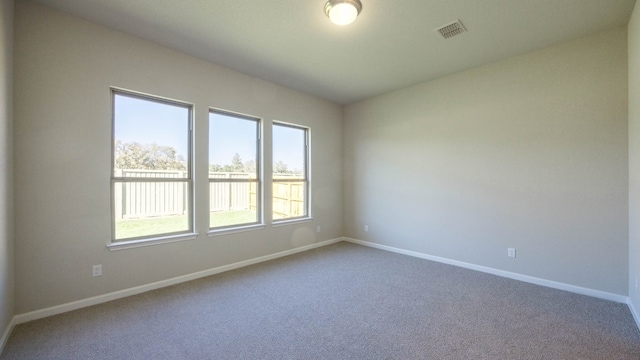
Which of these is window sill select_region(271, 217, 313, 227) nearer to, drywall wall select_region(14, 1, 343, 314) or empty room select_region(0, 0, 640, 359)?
empty room select_region(0, 0, 640, 359)

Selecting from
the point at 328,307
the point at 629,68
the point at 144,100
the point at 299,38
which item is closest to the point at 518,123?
the point at 629,68

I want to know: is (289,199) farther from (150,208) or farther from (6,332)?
(6,332)

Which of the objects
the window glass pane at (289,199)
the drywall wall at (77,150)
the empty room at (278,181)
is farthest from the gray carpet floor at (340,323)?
the window glass pane at (289,199)

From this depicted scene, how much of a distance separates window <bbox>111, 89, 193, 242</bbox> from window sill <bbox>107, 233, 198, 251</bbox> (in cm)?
6

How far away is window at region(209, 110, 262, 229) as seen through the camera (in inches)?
148

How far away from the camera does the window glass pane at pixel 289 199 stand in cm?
452

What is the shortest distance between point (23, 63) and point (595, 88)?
5.71m

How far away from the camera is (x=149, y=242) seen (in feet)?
10.2

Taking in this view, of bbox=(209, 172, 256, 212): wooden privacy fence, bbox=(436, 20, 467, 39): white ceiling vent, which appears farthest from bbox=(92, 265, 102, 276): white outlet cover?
bbox=(436, 20, 467, 39): white ceiling vent

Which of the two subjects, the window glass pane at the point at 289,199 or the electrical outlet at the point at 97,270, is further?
the window glass pane at the point at 289,199

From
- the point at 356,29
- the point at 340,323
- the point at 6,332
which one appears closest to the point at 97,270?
the point at 6,332

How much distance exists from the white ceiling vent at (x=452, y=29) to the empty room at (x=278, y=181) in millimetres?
25

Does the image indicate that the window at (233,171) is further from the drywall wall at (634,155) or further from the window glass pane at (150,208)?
the drywall wall at (634,155)

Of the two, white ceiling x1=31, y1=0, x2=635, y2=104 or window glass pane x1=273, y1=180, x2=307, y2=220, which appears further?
window glass pane x1=273, y1=180, x2=307, y2=220
